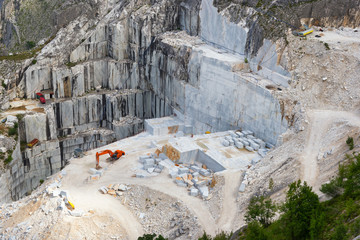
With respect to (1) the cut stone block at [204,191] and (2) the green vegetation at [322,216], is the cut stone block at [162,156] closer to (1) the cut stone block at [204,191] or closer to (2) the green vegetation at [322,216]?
(1) the cut stone block at [204,191]

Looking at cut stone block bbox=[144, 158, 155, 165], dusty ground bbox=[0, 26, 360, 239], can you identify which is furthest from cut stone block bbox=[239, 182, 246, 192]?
cut stone block bbox=[144, 158, 155, 165]

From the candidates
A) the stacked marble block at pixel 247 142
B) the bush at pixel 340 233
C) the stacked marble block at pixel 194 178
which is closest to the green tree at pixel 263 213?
the bush at pixel 340 233

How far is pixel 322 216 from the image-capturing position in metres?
19.1

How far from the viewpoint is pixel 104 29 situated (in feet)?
176

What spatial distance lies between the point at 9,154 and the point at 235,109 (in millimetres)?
22503

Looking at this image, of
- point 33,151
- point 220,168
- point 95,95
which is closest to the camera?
point 220,168

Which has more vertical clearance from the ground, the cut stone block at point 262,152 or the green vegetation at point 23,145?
the cut stone block at point 262,152

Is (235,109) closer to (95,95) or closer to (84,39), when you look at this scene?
(95,95)

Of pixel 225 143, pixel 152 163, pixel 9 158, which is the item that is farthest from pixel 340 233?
pixel 9 158

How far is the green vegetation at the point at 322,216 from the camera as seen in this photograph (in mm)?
18656

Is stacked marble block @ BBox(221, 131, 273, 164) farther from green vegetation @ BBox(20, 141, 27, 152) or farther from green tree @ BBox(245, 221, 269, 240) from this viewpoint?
green vegetation @ BBox(20, 141, 27, 152)

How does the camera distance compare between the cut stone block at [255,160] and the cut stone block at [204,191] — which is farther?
the cut stone block at [255,160]

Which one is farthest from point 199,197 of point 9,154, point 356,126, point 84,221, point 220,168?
point 9,154

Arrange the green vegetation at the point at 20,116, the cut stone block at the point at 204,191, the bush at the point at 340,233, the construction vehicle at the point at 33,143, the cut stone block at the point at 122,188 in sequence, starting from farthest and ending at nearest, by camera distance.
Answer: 1. the construction vehicle at the point at 33,143
2. the green vegetation at the point at 20,116
3. the cut stone block at the point at 122,188
4. the cut stone block at the point at 204,191
5. the bush at the point at 340,233
